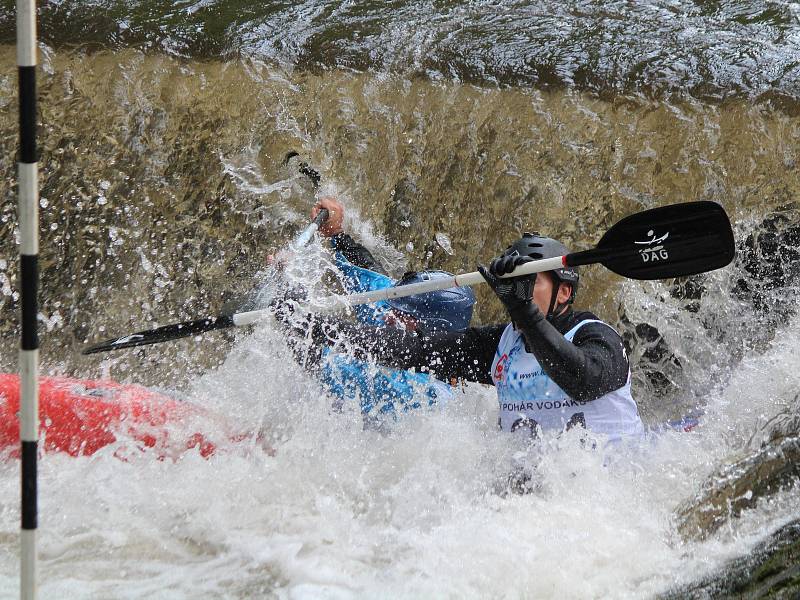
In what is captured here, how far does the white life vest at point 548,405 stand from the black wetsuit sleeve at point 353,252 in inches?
62.4

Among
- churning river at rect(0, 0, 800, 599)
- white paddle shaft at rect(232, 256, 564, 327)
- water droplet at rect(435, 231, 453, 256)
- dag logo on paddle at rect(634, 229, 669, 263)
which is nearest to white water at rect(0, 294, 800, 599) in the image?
white paddle shaft at rect(232, 256, 564, 327)

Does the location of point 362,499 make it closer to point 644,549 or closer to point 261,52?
point 644,549

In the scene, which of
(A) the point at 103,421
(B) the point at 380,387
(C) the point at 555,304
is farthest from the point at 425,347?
(A) the point at 103,421

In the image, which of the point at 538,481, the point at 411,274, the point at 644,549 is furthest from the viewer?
the point at 411,274

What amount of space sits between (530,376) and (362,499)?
30.0 inches

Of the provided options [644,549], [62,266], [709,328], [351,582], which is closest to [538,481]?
[644,549]

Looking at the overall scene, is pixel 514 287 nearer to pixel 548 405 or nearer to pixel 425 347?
pixel 548 405

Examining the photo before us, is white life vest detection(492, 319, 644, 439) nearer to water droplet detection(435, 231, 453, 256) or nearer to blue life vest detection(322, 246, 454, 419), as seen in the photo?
blue life vest detection(322, 246, 454, 419)

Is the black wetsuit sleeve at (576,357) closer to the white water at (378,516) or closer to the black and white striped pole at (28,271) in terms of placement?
the white water at (378,516)

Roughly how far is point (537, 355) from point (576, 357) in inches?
5.2

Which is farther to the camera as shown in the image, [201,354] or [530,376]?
[201,354]

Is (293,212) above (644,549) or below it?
above

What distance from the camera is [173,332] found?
4137 millimetres

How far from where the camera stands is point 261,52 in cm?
546
